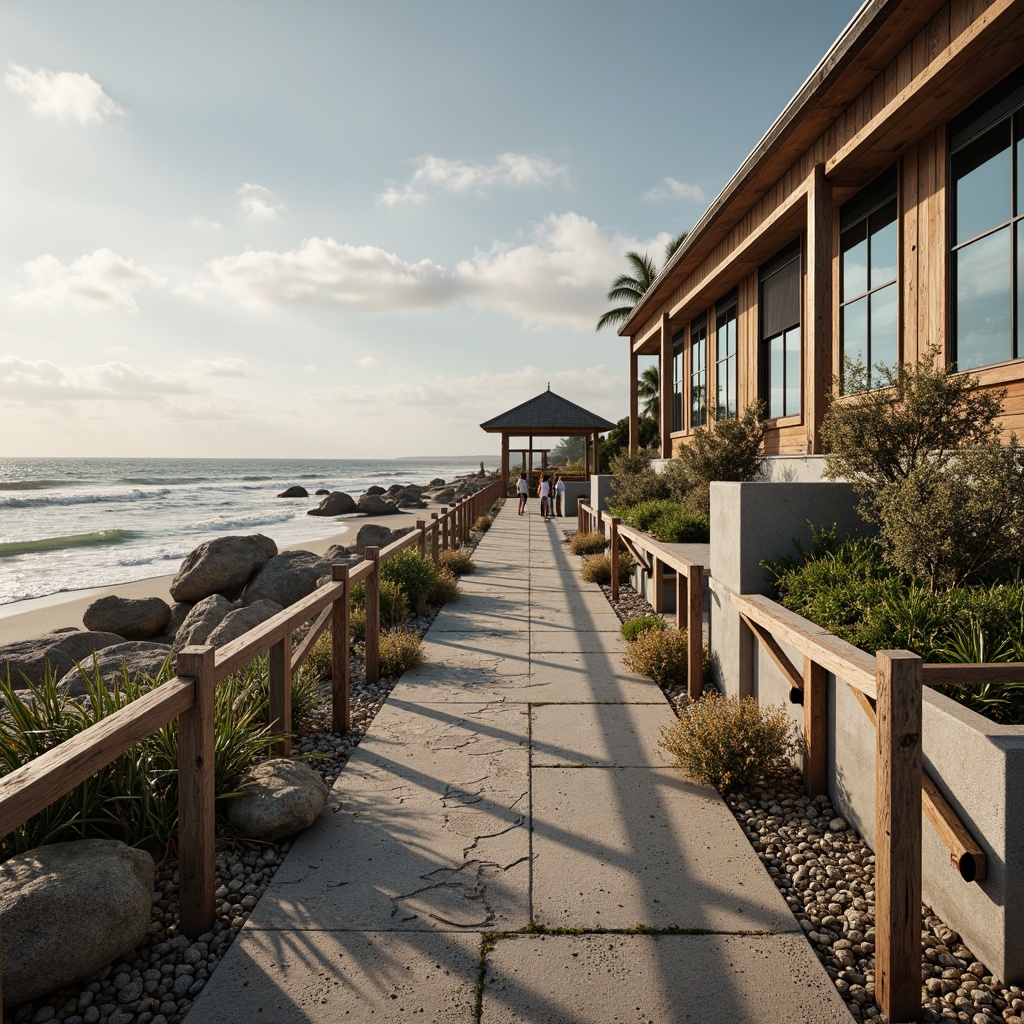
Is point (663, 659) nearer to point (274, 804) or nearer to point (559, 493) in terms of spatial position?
point (274, 804)

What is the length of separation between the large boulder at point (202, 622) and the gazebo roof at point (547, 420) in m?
20.8

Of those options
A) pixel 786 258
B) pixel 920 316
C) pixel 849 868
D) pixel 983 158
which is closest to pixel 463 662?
pixel 849 868

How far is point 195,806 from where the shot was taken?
2969 mm

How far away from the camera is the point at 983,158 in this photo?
667 cm

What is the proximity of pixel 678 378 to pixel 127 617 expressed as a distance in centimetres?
1436

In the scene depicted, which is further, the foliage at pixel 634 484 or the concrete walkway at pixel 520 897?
the foliage at pixel 634 484

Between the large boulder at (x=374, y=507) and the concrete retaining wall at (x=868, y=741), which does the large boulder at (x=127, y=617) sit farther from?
the large boulder at (x=374, y=507)

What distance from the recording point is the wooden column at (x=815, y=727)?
410cm

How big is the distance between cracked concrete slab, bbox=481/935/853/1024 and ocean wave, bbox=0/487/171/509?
44594mm

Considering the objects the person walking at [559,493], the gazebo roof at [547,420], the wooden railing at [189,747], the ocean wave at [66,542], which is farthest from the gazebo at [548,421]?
the wooden railing at [189,747]

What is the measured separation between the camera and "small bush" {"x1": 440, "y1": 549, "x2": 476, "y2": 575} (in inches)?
478

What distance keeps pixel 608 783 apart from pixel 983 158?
662 centimetres

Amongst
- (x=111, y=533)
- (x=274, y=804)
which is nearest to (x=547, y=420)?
(x=111, y=533)

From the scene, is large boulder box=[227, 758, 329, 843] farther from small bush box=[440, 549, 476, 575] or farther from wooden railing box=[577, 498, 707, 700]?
small bush box=[440, 549, 476, 575]
